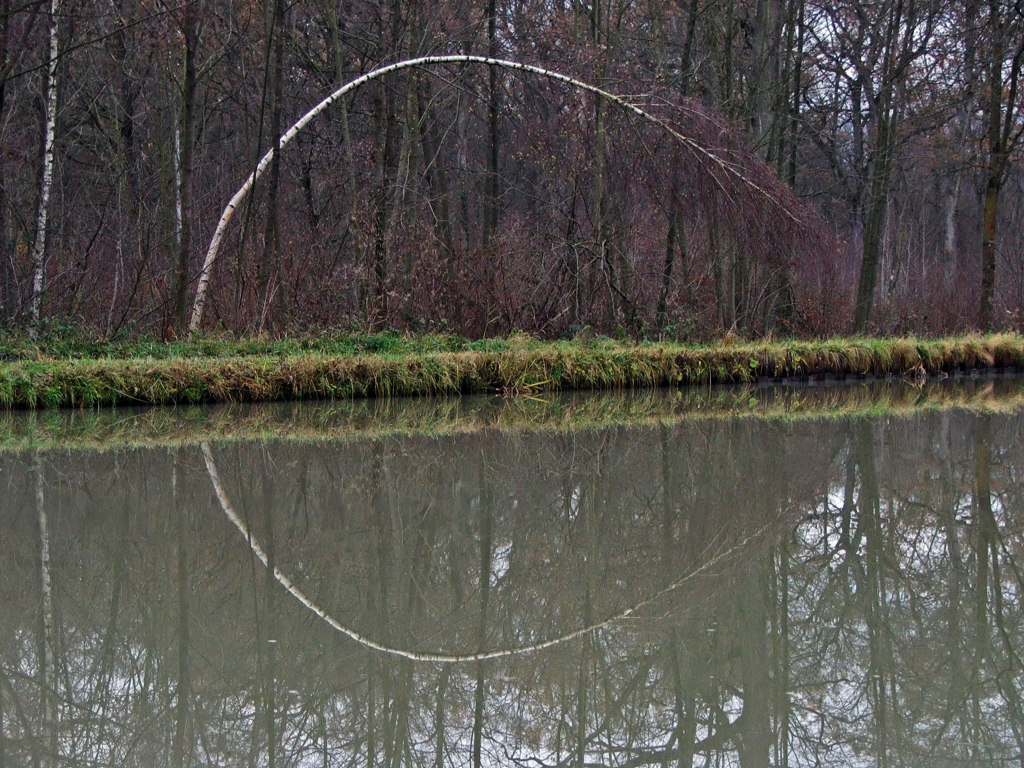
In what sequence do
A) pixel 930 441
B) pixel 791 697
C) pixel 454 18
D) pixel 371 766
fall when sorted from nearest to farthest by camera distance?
pixel 371 766 → pixel 791 697 → pixel 930 441 → pixel 454 18

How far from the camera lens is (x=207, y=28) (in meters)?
16.6

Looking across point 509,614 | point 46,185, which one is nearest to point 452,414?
point 46,185

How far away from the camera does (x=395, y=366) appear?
40.6ft

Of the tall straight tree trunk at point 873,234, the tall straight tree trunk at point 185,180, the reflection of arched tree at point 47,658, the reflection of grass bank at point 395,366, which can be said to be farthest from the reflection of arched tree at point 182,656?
the tall straight tree trunk at point 873,234

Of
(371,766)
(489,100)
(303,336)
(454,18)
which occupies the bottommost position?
(371,766)

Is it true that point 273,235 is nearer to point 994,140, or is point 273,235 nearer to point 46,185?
point 46,185

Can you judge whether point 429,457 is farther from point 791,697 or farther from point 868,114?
point 868,114

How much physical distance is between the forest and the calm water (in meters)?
7.49

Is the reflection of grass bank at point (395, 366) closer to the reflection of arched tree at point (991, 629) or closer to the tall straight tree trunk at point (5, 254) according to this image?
the tall straight tree trunk at point (5, 254)

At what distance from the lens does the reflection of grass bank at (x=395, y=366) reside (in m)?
11.0

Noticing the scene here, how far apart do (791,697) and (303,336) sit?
35.6 ft

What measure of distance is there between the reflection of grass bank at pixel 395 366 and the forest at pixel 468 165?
108cm

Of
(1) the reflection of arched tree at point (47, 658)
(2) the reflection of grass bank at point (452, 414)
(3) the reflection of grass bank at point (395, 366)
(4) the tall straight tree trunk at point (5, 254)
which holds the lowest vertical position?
(1) the reflection of arched tree at point (47, 658)

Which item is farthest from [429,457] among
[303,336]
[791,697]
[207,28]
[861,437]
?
[207,28]
